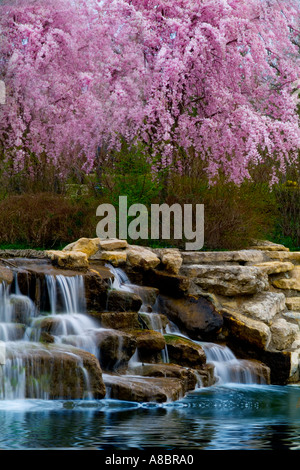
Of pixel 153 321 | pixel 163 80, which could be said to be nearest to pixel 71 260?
→ pixel 153 321

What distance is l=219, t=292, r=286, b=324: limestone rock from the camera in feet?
33.4

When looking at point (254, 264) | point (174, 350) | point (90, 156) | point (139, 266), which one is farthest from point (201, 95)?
point (174, 350)

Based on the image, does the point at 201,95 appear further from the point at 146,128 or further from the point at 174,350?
the point at 174,350

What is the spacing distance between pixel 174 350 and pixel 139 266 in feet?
5.53

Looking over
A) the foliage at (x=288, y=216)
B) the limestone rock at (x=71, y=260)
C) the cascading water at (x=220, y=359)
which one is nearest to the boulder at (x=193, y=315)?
the cascading water at (x=220, y=359)

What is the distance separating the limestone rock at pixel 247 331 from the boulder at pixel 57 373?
9.77ft

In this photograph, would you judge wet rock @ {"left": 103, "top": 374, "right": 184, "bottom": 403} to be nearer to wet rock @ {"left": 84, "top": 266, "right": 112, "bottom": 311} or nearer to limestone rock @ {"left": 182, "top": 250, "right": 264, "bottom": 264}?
wet rock @ {"left": 84, "top": 266, "right": 112, "bottom": 311}

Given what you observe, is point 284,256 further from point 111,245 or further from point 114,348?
point 114,348

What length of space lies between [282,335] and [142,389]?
351cm

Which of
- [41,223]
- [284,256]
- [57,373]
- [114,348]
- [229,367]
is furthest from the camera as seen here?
[41,223]

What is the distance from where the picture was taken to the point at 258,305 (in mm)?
10289

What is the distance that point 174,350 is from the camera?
8.72 meters

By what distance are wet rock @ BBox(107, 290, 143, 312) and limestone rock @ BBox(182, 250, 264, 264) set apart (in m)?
2.10

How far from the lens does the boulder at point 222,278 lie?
10.4 meters
